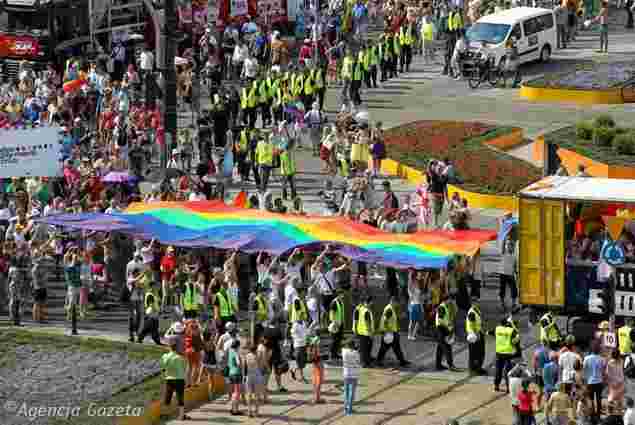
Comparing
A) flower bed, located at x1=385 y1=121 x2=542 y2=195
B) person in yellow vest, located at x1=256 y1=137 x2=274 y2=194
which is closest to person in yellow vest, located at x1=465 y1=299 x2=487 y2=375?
flower bed, located at x1=385 y1=121 x2=542 y2=195

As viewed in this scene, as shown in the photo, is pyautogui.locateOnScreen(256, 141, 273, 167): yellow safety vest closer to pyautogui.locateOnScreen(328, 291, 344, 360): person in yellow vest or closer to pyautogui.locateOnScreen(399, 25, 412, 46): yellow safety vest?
pyautogui.locateOnScreen(328, 291, 344, 360): person in yellow vest

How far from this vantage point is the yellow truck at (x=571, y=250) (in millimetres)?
34094

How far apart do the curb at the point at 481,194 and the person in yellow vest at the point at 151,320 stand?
394 inches

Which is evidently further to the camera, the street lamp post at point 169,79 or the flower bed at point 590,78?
the flower bed at point 590,78

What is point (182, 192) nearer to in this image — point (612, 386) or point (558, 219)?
point (558, 219)

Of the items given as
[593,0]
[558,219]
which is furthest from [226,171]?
[593,0]

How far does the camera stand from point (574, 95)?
175 ft

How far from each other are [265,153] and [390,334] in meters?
11.4

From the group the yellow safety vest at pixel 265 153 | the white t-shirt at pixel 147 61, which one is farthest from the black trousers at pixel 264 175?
the white t-shirt at pixel 147 61

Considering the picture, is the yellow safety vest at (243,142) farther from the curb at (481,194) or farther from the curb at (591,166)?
the curb at (591,166)

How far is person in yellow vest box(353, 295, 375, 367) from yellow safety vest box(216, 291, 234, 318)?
2.42 metres

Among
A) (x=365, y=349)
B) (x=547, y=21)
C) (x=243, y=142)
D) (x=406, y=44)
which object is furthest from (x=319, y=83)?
(x=365, y=349)

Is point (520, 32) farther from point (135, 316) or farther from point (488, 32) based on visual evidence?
point (135, 316)

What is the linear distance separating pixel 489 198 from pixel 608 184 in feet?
30.3
